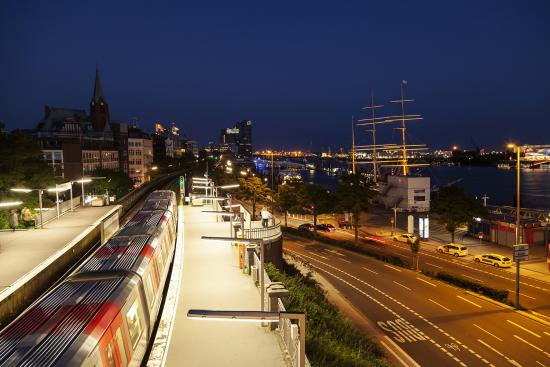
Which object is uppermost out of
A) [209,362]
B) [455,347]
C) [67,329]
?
[67,329]

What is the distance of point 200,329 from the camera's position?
1086 centimetres

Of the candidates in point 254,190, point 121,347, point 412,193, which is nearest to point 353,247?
point 254,190

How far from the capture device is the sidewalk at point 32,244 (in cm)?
1716

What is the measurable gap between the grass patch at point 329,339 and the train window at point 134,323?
160 inches

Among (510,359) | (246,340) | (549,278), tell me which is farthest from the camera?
(549,278)

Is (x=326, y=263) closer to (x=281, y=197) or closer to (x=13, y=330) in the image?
(x=281, y=197)

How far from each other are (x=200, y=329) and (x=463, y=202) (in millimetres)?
31669

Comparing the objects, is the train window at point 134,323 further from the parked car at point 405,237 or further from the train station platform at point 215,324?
the parked car at point 405,237

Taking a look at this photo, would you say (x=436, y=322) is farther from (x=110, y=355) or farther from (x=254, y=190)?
(x=254, y=190)

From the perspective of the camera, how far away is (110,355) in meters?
7.79

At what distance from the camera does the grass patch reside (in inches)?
424

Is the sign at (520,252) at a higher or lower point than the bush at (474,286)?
higher

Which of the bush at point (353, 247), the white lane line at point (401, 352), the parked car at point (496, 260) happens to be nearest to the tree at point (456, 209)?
the parked car at point (496, 260)

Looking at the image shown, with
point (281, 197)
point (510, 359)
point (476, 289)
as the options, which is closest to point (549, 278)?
point (476, 289)
